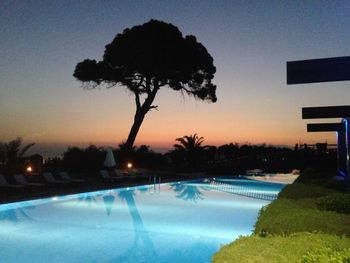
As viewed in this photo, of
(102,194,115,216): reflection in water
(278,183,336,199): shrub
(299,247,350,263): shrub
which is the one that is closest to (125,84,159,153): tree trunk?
(102,194,115,216): reflection in water

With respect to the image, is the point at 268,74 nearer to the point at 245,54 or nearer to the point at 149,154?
the point at 245,54

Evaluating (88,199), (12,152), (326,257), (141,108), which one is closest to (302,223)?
(326,257)

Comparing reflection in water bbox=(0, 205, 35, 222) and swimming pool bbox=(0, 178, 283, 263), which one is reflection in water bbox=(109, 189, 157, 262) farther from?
reflection in water bbox=(0, 205, 35, 222)

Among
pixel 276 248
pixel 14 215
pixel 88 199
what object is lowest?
pixel 14 215

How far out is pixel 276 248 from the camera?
11.5ft

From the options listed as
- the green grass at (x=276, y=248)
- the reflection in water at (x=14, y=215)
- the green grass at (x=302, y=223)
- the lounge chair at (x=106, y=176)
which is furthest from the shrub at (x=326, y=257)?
the lounge chair at (x=106, y=176)

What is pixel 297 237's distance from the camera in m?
3.91

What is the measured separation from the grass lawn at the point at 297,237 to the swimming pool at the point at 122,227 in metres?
1.92

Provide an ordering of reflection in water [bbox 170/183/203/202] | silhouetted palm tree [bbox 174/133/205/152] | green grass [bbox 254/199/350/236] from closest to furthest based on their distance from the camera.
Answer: green grass [bbox 254/199/350/236]
reflection in water [bbox 170/183/203/202]
silhouetted palm tree [bbox 174/133/205/152]

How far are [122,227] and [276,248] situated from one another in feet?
19.7

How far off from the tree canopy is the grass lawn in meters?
19.6

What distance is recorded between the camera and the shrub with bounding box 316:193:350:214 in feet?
21.2

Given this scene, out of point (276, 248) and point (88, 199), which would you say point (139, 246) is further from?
point (88, 199)

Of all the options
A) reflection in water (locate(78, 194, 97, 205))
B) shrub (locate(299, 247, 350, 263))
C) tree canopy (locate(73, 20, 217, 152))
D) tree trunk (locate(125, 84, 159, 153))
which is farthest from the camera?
tree trunk (locate(125, 84, 159, 153))
